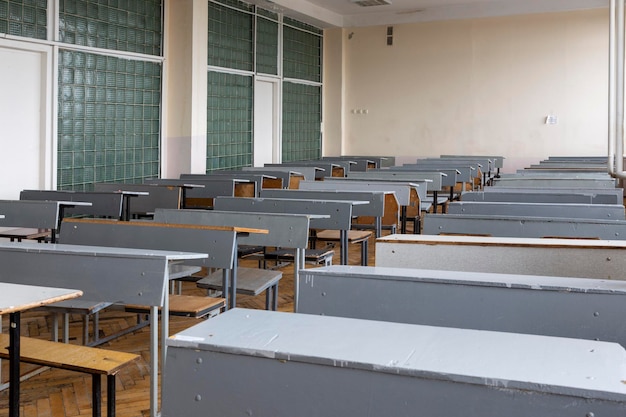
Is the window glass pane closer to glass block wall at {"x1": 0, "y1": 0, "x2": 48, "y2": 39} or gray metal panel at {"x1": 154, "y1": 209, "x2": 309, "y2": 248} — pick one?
glass block wall at {"x1": 0, "y1": 0, "x2": 48, "y2": 39}

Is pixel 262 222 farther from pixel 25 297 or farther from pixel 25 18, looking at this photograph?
pixel 25 18

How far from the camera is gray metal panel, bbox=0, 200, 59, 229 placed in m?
4.75

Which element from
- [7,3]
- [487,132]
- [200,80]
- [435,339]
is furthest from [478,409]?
[487,132]

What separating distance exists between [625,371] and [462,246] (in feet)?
5.35

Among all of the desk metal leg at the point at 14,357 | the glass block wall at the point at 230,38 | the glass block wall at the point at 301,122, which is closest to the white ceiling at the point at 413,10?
the glass block wall at the point at 230,38

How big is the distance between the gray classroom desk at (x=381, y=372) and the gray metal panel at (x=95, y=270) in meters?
1.41

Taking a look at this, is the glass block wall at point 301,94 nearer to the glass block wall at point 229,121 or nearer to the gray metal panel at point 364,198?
the glass block wall at point 229,121

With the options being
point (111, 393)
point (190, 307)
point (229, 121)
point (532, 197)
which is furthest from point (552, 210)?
point (229, 121)

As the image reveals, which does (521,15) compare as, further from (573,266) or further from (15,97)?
(573,266)

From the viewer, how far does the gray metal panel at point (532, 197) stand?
4.68 metres

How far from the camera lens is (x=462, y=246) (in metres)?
2.72

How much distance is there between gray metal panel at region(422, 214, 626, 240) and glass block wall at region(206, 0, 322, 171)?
6964 millimetres

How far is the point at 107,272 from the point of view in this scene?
287cm

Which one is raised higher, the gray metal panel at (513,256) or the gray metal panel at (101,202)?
the gray metal panel at (101,202)
